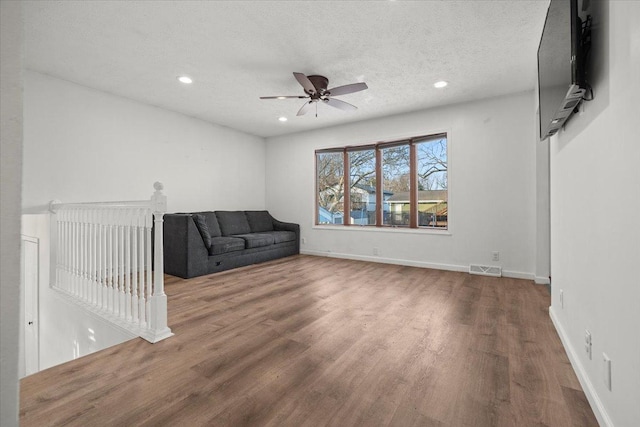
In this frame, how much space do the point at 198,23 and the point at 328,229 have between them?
4065mm

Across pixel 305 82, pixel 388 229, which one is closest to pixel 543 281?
pixel 388 229

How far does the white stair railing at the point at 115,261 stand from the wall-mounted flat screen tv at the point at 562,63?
104 inches

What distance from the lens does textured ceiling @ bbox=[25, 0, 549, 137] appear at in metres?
2.38

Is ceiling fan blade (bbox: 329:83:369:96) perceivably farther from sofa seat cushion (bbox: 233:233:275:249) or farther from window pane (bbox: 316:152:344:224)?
sofa seat cushion (bbox: 233:233:275:249)

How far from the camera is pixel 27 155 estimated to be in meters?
3.36

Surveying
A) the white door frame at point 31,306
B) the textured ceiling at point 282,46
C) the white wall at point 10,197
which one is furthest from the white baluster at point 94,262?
the white wall at point 10,197

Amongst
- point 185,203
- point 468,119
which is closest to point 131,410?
point 185,203

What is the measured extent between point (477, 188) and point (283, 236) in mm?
3504

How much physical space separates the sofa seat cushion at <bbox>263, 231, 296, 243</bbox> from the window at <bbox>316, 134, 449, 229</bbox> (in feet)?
2.09

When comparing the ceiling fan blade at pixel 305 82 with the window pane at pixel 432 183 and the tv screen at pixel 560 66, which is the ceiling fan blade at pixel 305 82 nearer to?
the tv screen at pixel 560 66

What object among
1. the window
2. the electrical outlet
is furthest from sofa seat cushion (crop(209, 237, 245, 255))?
the electrical outlet

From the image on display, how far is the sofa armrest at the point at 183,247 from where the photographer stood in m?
3.99

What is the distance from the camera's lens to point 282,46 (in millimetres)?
2873

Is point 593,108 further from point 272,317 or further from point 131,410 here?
point 131,410
